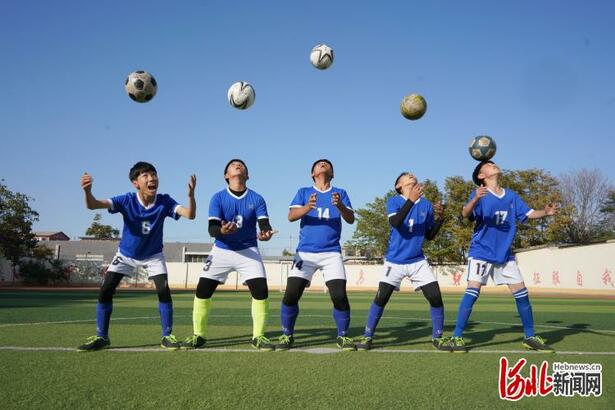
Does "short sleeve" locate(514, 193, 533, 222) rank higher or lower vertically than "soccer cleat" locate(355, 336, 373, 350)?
higher

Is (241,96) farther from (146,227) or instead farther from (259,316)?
(259,316)

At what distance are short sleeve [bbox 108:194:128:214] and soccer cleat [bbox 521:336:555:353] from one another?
5.82 meters

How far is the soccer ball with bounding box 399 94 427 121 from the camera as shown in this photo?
8.53 m

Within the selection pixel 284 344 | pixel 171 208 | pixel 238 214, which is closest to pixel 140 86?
pixel 171 208

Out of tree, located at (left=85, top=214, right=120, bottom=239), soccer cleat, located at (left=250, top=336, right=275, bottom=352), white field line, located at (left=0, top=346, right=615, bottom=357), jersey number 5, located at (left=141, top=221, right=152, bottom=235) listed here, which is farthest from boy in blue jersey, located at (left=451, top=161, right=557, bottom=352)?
tree, located at (left=85, top=214, right=120, bottom=239)

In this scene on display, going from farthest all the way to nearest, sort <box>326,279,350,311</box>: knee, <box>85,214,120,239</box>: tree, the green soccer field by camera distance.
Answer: <box>85,214,120,239</box>: tree
<box>326,279,350,311</box>: knee
the green soccer field

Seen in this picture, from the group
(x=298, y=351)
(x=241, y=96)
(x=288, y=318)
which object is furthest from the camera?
(x=241, y=96)

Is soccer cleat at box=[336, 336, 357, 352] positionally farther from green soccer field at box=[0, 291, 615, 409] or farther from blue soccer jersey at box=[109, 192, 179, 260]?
blue soccer jersey at box=[109, 192, 179, 260]

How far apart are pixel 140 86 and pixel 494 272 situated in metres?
6.49

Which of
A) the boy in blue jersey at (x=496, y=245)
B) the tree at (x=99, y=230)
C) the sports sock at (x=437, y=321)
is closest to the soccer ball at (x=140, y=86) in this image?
the boy in blue jersey at (x=496, y=245)

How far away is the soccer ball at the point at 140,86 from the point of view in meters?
8.56

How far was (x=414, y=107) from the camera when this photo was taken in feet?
28.0

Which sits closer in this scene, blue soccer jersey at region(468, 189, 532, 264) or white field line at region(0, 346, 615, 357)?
white field line at region(0, 346, 615, 357)

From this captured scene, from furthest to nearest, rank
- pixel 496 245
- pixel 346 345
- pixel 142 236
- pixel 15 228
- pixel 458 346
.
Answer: pixel 15 228
pixel 496 245
pixel 142 236
pixel 346 345
pixel 458 346
